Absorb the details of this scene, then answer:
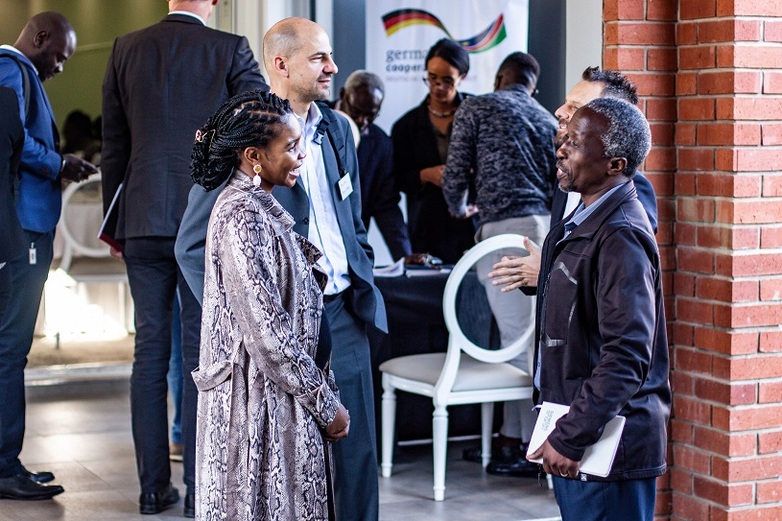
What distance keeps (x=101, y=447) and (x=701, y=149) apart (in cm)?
308

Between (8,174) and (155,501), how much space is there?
4.20 ft

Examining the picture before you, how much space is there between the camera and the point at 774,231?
3.59 m

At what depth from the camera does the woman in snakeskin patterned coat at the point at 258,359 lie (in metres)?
2.51

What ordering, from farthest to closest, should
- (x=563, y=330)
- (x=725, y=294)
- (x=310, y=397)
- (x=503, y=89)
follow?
(x=503, y=89) → (x=725, y=294) → (x=310, y=397) → (x=563, y=330)

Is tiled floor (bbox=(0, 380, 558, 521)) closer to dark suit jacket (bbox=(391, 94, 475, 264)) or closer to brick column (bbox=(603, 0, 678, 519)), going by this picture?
brick column (bbox=(603, 0, 678, 519))

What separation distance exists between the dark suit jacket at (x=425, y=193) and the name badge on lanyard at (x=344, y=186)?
2.45 meters

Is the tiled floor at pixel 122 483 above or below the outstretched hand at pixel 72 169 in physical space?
below

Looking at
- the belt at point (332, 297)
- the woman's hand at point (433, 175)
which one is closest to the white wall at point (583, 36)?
the belt at point (332, 297)

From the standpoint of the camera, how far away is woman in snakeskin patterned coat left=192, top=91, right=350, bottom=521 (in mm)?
2512

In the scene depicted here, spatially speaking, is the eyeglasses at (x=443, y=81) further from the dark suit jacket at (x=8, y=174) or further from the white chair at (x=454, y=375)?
the dark suit jacket at (x=8, y=174)

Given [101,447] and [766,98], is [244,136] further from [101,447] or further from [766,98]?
[101,447]

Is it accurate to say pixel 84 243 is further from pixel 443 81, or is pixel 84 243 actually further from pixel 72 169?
pixel 443 81

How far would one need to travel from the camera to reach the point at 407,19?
732 cm

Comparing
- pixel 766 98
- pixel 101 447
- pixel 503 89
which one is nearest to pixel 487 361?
pixel 503 89
